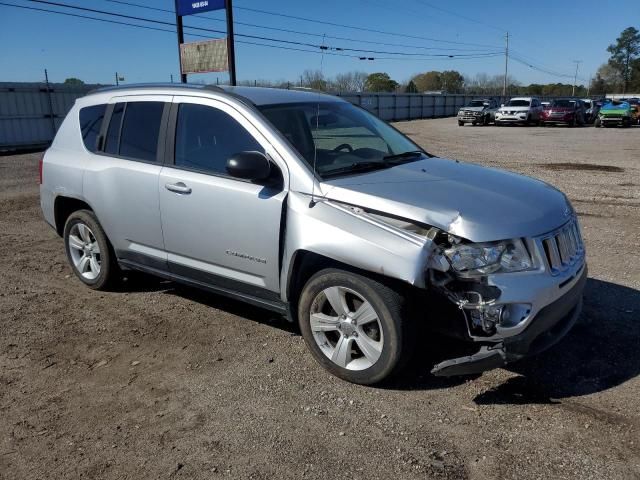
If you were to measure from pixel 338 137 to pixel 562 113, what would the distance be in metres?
34.2

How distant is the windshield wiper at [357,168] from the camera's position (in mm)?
3797

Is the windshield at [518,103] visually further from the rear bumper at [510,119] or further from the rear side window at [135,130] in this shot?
the rear side window at [135,130]

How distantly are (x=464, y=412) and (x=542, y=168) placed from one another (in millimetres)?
11685

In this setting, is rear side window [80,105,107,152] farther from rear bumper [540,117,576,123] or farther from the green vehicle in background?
Result: the green vehicle in background

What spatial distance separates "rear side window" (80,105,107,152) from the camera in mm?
5094

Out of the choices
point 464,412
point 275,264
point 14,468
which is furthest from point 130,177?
point 464,412

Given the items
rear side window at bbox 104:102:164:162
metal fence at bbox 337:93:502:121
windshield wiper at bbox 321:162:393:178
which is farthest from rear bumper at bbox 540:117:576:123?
rear side window at bbox 104:102:164:162

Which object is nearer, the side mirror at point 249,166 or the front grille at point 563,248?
the front grille at point 563,248

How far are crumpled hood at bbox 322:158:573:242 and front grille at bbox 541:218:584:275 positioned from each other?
7 centimetres

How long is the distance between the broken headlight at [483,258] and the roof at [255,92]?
191 centimetres

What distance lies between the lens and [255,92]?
4.45 meters

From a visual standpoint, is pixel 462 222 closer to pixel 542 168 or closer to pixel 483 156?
pixel 542 168

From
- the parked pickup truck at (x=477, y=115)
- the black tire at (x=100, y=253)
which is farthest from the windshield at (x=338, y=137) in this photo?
the parked pickup truck at (x=477, y=115)

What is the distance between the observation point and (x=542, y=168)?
537 inches
